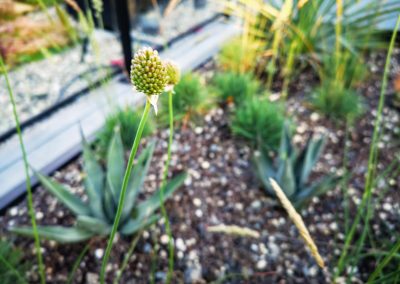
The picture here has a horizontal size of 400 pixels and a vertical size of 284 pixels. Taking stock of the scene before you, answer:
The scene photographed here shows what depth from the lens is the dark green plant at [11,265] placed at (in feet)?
3.16

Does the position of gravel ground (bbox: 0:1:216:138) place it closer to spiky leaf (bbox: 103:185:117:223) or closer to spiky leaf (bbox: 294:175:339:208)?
spiky leaf (bbox: 103:185:117:223)

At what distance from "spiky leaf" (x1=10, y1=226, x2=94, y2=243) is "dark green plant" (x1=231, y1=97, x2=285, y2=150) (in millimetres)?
819

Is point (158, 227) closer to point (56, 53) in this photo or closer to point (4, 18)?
point (56, 53)

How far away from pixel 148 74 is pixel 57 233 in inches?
27.5

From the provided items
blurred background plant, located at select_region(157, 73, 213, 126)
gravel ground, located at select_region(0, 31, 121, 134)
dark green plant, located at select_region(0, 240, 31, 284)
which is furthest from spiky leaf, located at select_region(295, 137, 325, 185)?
gravel ground, located at select_region(0, 31, 121, 134)

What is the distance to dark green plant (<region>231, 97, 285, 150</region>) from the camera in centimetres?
157

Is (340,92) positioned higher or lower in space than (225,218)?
higher

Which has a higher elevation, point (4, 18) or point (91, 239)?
point (4, 18)

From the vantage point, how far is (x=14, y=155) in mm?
1511

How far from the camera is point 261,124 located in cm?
156

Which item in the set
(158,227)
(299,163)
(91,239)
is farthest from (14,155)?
(299,163)

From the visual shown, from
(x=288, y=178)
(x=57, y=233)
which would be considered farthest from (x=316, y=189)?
(x=57, y=233)

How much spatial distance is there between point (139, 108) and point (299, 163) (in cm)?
82

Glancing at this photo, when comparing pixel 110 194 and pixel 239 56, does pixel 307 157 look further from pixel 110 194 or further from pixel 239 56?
pixel 239 56
